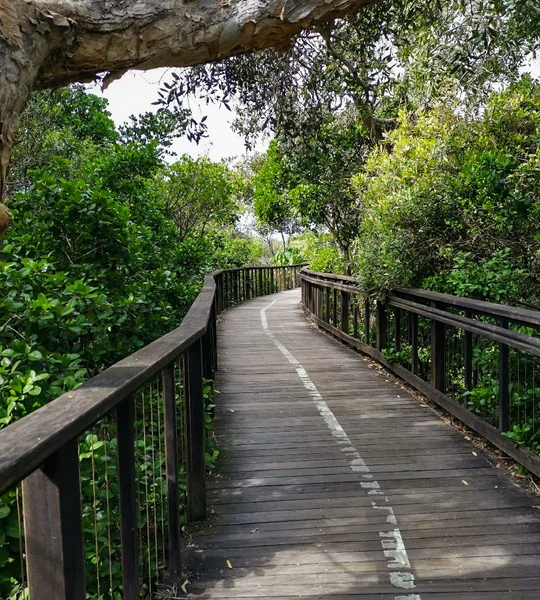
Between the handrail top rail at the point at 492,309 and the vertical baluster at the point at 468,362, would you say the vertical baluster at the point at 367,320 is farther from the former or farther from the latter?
the vertical baluster at the point at 468,362

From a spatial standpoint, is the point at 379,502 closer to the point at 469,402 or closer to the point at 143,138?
the point at 469,402

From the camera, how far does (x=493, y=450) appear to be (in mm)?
4746

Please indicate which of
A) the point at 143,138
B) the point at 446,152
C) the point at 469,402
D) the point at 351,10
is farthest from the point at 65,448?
the point at 143,138

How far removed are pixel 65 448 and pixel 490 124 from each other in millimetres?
7370

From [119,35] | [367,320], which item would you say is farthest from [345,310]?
[119,35]

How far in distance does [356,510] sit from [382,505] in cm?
19

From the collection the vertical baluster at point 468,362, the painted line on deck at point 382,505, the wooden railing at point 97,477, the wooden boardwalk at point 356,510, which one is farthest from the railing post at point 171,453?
the vertical baluster at point 468,362

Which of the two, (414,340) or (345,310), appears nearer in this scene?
(414,340)

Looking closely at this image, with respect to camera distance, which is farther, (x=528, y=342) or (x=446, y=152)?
(x=446, y=152)

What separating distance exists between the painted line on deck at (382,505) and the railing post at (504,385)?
1104 mm

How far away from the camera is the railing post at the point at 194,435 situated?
3.56m

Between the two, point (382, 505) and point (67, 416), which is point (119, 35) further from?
point (382, 505)

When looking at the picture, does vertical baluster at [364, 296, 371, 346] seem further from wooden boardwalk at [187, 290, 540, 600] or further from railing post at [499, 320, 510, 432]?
railing post at [499, 320, 510, 432]

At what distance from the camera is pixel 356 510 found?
379 centimetres
